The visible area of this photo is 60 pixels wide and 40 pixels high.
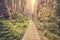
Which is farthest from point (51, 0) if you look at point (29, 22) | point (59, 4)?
point (29, 22)

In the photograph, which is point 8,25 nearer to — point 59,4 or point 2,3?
point 2,3

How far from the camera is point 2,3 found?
3836 millimetres

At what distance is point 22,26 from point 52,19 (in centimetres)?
38

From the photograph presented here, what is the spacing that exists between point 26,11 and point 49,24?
0.33m

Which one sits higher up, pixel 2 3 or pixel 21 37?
pixel 2 3

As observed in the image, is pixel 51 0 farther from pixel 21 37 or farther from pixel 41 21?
pixel 21 37

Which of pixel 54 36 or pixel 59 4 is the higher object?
pixel 59 4

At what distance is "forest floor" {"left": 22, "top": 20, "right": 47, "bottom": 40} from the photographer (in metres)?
3.77

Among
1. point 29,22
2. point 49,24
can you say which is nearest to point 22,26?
point 29,22

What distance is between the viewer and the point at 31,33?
12.5 feet

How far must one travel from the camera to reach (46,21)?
3.83 metres

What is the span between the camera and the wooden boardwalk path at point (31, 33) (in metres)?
3.77

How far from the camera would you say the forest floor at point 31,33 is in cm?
377

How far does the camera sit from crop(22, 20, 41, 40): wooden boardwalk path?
3.77m
